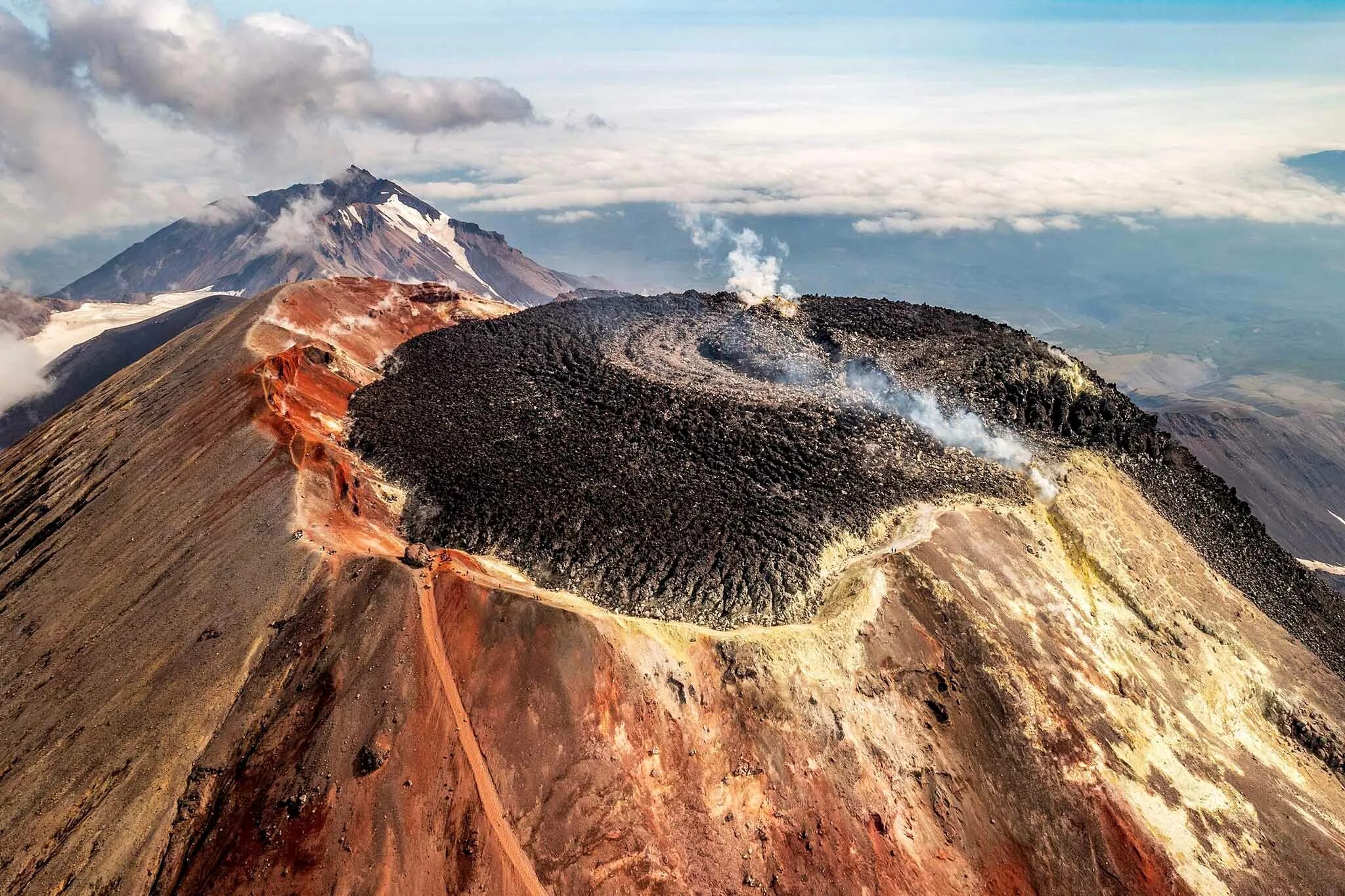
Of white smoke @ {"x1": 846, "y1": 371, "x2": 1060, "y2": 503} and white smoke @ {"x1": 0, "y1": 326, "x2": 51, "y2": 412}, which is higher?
white smoke @ {"x1": 846, "y1": 371, "x2": 1060, "y2": 503}

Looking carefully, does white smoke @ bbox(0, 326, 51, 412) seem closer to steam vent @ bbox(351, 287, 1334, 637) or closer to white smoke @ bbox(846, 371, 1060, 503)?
steam vent @ bbox(351, 287, 1334, 637)

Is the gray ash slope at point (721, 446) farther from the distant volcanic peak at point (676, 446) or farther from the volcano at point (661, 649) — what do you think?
the volcano at point (661, 649)

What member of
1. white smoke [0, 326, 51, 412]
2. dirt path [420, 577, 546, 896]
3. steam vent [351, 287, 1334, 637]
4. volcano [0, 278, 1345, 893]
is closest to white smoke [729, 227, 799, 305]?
steam vent [351, 287, 1334, 637]

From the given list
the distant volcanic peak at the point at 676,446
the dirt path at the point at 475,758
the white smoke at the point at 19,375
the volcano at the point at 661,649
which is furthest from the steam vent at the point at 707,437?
the white smoke at the point at 19,375

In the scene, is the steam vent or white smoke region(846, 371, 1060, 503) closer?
the steam vent

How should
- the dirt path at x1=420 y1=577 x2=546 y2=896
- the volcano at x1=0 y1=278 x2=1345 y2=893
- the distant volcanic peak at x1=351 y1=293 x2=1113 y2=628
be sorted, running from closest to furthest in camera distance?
the dirt path at x1=420 y1=577 x2=546 y2=896 < the volcano at x1=0 y1=278 x2=1345 y2=893 < the distant volcanic peak at x1=351 y1=293 x2=1113 y2=628

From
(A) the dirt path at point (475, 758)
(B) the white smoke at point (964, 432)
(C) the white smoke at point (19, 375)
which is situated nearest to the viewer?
(A) the dirt path at point (475, 758)

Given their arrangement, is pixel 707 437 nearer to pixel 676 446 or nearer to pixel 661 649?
pixel 676 446

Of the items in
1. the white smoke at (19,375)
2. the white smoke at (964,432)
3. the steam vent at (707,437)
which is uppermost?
the steam vent at (707,437)
